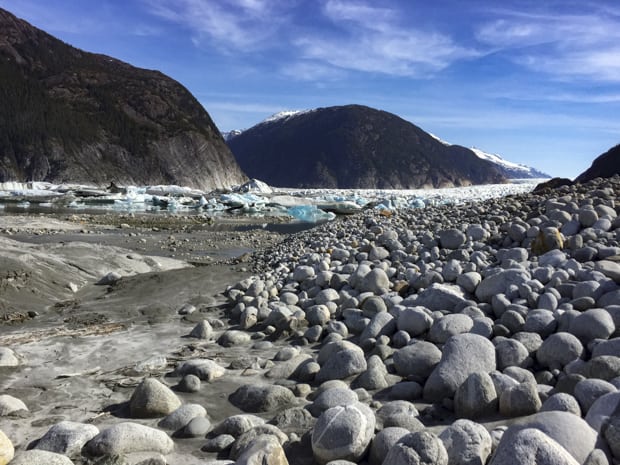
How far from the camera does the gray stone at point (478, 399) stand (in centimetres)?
283

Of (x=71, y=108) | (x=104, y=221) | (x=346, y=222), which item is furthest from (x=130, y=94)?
(x=346, y=222)

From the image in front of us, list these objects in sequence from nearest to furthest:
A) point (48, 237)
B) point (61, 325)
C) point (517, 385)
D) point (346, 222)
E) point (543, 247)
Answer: point (517, 385)
point (61, 325)
point (543, 247)
point (346, 222)
point (48, 237)

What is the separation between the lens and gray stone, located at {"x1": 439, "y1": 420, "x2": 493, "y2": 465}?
2.13 m

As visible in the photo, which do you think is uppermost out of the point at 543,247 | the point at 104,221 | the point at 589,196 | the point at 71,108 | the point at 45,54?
the point at 45,54

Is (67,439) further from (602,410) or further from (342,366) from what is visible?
(602,410)

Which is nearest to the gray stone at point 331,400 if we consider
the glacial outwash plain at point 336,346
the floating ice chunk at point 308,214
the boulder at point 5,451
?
the glacial outwash plain at point 336,346

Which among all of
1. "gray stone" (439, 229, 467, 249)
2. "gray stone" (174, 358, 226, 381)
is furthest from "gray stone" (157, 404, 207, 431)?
"gray stone" (439, 229, 467, 249)

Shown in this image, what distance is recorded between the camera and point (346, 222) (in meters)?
13.6

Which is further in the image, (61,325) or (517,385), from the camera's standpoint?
(61,325)

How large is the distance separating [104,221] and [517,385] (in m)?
24.4

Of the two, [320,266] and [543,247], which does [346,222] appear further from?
[543,247]

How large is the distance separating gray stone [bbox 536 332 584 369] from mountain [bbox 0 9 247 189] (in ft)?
212

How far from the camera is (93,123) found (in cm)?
7231

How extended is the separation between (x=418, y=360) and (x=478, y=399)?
888mm
